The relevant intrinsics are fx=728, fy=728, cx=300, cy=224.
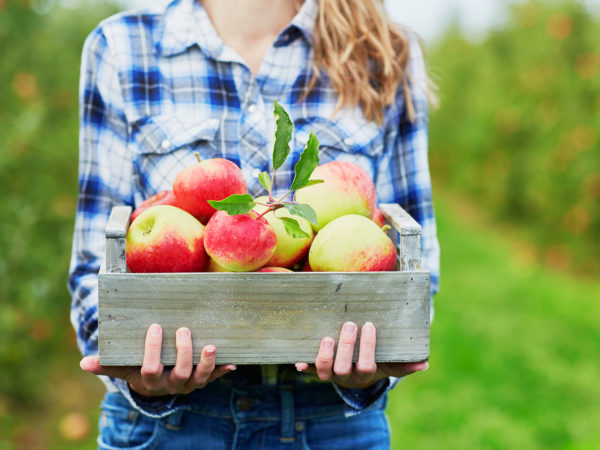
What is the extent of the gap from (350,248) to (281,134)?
0.24m

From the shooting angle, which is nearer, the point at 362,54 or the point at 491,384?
the point at 362,54

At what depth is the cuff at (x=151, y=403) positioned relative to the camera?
149cm

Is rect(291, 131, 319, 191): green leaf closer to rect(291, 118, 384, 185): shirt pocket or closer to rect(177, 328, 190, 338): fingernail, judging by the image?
rect(177, 328, 190, 338): fingernail

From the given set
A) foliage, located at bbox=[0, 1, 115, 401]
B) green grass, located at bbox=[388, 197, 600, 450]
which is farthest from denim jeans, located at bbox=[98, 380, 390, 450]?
green grass, located at bbox=[388, 197, 600, 450]

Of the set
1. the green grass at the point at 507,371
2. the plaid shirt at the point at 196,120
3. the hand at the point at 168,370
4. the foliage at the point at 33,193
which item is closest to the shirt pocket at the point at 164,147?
the plaid shirt at the point at 196,120

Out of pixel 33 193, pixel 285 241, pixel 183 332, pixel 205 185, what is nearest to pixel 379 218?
pixel 285 241

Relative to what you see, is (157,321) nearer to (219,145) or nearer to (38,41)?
(219,145)

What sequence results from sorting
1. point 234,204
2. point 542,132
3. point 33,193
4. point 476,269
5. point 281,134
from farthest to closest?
point 542,132 → point 476,269 → point 33,193 → point 281,134 → point 234,204

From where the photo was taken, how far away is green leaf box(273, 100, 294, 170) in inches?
50.5

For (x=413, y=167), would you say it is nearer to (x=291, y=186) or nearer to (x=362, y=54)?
(x=362, y=54)

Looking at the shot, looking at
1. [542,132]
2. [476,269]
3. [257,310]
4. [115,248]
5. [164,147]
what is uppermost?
[164,147]

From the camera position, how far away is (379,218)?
1478 millimetres

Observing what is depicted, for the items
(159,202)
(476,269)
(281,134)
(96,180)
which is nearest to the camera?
(281,134)

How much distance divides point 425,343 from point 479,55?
11150 mm
